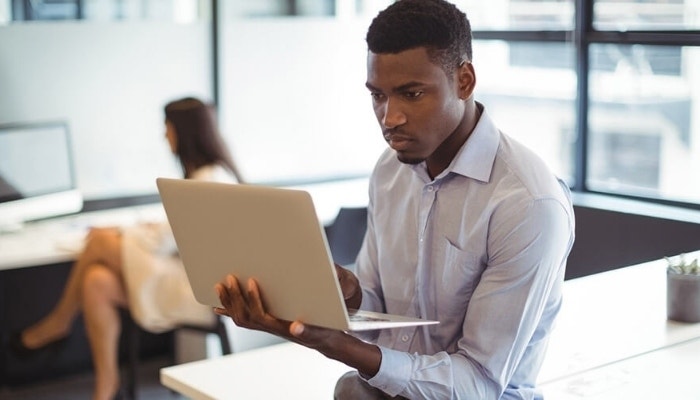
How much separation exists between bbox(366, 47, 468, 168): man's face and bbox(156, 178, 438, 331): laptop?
267 millimetres

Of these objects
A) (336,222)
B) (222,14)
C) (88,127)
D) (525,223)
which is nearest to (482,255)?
(525,223)

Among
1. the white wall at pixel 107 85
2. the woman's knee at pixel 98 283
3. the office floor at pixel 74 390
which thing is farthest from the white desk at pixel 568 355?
the white wall at pixel 107 85

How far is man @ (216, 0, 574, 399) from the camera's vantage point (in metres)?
1.79

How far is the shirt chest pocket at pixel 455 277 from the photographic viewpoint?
74.4 inches

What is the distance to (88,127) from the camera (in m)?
4.74

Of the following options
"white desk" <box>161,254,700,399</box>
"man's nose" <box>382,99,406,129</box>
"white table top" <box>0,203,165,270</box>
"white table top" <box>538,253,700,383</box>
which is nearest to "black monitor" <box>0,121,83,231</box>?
"white table top" <box>0,203,165,270</box>

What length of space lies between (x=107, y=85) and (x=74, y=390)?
4.41 feet

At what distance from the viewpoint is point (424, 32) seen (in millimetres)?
1803

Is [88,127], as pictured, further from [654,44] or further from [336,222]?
[654,44]

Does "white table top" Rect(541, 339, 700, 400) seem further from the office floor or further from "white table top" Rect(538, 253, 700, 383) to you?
the office floor

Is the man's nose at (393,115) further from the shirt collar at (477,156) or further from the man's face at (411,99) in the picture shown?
the shirt collar at (477,156)

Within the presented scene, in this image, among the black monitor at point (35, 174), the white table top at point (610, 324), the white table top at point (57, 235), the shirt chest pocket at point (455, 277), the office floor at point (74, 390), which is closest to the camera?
the shirt chest pocket at point (455, 277)

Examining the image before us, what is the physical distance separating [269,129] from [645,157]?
183cm

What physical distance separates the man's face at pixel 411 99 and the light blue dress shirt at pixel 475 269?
0.12m
